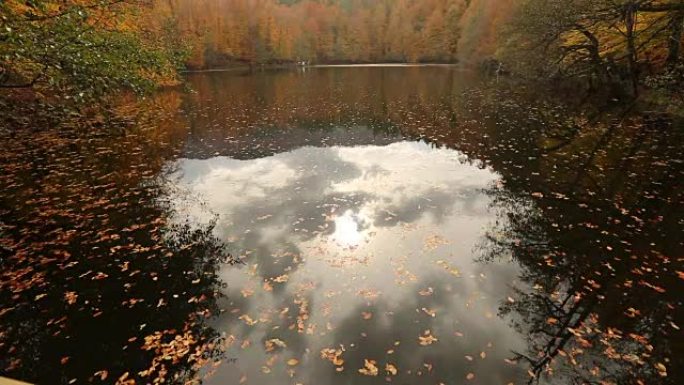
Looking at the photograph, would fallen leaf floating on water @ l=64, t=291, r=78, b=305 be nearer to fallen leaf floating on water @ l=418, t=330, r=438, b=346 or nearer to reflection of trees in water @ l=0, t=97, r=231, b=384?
reflection of trees in water @ l=0, t=97, r=231, b=384

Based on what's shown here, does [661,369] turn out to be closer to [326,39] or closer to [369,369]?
[369,369]

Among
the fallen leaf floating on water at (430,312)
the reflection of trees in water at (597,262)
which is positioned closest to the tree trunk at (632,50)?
the reflection of trees in water at (597,262)

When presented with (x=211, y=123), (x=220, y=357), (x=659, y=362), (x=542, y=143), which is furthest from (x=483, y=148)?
(x=211, y=123)

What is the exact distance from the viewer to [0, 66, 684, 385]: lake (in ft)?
22.1

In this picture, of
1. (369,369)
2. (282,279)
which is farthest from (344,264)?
(369,369)

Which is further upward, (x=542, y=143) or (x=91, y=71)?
(x=91, y=71)

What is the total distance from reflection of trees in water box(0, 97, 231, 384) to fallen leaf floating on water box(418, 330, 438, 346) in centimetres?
390

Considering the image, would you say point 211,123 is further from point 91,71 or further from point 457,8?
point 457,8

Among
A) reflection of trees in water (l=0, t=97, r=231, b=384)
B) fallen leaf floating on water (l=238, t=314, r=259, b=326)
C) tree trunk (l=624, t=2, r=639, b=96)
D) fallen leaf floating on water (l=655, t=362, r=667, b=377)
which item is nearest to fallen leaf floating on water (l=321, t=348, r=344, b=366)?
fallen leaf floating on water (l=238, t=314, r=259, b=326)

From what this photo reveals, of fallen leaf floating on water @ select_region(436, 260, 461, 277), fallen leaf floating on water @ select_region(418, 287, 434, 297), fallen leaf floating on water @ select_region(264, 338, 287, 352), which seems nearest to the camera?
fallen leaf floating on water @ select_region(264, 338, 287, 352)

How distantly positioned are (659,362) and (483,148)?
14.8m

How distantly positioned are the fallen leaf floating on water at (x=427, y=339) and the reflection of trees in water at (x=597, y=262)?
61.7 inches

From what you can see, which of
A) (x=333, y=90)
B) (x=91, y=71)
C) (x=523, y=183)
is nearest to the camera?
(x=91, y=71)

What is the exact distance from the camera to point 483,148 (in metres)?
20.1
